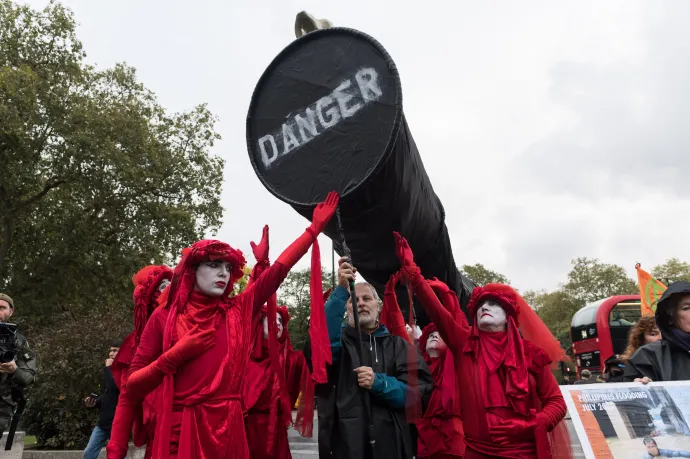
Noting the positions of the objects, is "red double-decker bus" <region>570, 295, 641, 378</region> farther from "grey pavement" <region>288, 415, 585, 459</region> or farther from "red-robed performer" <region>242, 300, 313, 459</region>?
"red-robed performer" <region>242, 300, 313, 459</region>

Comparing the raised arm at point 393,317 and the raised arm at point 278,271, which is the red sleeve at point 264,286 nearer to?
the raised arm at point 278,271

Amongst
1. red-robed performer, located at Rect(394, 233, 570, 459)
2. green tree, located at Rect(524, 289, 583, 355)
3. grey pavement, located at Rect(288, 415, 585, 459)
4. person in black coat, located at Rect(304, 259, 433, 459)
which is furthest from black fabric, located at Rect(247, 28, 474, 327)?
green tree, located at Rect(524, 289, 583, 355)

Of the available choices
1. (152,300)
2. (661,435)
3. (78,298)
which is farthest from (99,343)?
(78,298)

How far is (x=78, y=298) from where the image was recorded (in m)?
19.2

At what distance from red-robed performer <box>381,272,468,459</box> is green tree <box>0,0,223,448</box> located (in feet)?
44.0

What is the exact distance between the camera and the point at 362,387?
315cm

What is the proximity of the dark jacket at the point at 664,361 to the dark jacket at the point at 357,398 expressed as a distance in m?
1.15

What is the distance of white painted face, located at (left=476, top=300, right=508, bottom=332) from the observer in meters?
3.35

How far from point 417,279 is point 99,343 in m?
7.53

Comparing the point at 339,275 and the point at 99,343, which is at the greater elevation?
the point at 99,343

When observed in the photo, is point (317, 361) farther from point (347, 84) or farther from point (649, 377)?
point (649, 377)

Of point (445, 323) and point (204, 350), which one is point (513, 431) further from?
point (204, 350)

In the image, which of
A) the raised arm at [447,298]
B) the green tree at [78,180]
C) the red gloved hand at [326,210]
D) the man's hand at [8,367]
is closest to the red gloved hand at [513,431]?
the raised arm at [447,298]

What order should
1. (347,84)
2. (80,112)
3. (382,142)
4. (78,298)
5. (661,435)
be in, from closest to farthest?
1. (661,435)
2. (382,142)
3. (347,84)
4. (80,112)
5. (78,298)
